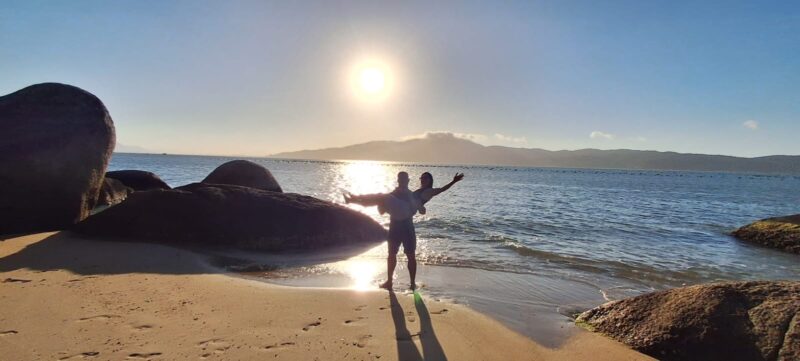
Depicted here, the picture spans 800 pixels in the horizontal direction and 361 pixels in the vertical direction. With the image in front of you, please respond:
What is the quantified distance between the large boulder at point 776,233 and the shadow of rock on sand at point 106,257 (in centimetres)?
1833

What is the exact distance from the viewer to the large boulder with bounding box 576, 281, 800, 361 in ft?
16.4

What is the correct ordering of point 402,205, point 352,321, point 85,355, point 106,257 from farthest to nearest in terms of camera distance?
point 106,257 → point 402,205 → point 352,321 → point 85,355

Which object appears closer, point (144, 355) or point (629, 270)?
point (144, 355)

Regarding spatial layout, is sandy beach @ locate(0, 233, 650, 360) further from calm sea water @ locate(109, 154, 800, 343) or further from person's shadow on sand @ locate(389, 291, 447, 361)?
calm sea water @ locate(109, 154, 800, 343)

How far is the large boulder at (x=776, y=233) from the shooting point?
14969 millimetres

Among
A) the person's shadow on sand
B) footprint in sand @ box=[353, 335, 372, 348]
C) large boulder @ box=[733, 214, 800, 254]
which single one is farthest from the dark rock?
large boulder @ box=[733, 214, 800, 254]

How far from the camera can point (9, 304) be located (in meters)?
5.75

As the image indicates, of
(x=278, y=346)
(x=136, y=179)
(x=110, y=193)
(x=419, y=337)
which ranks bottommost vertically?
(x=419, y=337)

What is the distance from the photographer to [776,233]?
52.2 feet

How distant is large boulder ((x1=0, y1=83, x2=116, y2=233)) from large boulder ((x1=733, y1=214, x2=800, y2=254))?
74.3ft

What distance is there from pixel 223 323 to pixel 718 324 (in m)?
6.22

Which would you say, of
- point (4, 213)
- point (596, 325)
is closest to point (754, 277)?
point (596, 325)

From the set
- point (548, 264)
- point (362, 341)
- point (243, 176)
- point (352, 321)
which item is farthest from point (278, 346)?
point (243, 176)

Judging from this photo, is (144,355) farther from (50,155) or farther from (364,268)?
(50,155)
